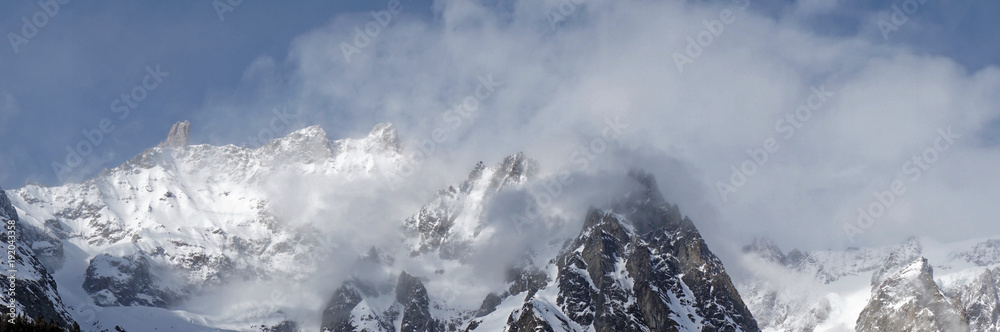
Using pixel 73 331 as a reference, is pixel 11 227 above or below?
above

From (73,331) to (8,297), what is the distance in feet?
216

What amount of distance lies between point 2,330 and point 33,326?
9691 mm

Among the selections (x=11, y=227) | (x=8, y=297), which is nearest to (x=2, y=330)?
(x=11, y=227)

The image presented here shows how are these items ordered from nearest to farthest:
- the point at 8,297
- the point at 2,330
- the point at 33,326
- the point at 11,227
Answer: the point at 2,330, the point at 33,326, the point at 11,227, the point at 8,297

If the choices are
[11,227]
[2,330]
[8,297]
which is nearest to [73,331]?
[2,330]

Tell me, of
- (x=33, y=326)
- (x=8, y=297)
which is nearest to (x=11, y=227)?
(x=8, y=297)

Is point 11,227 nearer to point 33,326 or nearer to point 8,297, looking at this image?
point 8,297

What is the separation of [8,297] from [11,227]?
79.8 ft

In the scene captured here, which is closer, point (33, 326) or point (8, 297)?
point (33, 326)

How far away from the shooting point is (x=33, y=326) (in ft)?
482

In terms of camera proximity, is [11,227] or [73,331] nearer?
[73,331]

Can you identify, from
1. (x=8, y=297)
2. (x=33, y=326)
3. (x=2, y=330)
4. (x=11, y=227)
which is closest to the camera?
(x=2, y=330)

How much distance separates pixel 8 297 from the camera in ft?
639

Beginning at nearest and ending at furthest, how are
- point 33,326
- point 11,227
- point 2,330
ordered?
point 2,330 < point 33,326 < point 11,227
